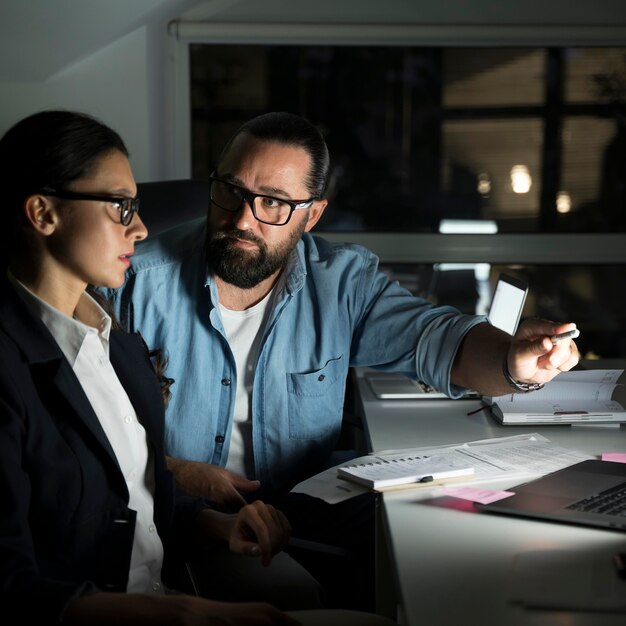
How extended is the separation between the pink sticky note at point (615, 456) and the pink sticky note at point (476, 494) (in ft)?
0.96

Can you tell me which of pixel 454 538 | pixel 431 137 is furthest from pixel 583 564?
pixel 431 137

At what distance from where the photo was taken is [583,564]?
45.3 inches

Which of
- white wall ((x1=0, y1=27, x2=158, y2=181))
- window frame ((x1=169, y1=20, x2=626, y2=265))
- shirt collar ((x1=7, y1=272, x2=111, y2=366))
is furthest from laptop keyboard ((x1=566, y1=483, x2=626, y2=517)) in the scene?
white wall ((x1=0, y1=27, x2=158, y2=181))

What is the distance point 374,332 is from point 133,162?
1628mm

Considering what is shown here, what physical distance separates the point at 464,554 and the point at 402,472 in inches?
12.8

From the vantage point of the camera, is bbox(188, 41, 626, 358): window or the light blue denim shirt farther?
bbox(188, 41, 626, 358): window

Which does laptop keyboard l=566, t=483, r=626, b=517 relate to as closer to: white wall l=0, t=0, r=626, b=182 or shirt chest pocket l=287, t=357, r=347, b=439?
shirt chest pocket l=287, t=357, r=347, b=439

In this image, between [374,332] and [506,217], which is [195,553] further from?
[506,217]

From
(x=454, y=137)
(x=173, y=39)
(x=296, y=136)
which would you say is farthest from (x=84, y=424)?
(x=454, y=137)

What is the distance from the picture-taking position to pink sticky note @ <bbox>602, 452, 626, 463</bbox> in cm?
161

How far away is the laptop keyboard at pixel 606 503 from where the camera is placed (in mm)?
1312

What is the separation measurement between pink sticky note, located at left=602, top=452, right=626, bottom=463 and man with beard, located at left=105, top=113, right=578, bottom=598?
334 millimetres

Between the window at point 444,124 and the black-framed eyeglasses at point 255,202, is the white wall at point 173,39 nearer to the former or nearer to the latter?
the window at point 444,124

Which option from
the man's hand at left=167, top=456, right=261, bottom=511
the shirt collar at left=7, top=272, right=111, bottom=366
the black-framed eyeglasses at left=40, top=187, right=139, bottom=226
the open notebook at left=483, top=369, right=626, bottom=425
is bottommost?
the man's hand at left=167, top=456, right=261, bottom=511
